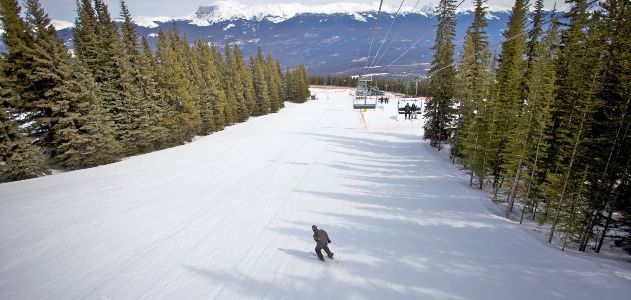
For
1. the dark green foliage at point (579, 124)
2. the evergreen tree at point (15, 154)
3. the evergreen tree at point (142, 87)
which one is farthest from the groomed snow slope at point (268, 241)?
the evergreen tree at point (142, 87)

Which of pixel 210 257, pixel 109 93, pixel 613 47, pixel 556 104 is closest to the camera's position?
pixel 210 257

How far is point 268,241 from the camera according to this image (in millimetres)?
11680

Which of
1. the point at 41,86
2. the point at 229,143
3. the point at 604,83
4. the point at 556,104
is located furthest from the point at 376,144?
the point at 41,86

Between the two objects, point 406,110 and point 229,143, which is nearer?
point 229,143

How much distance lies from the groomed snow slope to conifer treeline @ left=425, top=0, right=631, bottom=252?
7.15 feet

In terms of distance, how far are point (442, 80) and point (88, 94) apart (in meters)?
30.7

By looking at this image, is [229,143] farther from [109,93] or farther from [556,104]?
[556,104]

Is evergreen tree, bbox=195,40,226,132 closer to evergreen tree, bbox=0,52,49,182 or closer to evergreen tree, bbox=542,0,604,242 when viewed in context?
evergreen tree, bbox=0,52,49,182

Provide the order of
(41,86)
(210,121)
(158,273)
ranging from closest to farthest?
(158,273)
(41,86)
(210,121)

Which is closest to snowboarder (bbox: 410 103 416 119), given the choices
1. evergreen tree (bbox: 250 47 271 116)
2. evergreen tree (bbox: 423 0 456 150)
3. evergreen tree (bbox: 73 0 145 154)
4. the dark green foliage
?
evergreen tree (bbox: 423 0 456 150)

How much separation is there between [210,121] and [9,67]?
22.3 meters

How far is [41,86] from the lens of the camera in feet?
70.4

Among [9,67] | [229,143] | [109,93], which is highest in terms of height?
[9,67]

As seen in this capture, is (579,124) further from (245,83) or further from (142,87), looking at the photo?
(245,83)
